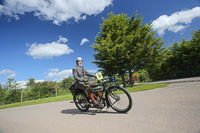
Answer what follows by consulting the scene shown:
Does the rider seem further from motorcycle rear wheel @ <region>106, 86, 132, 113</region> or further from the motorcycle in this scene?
motorcycle rear wheel @ <region>106, 86, 132, 113</region>

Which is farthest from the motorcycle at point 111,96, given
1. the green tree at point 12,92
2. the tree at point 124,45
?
the green tree at point 12,92

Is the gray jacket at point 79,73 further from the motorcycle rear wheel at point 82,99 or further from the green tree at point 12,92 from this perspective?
the green tree at point 12,92

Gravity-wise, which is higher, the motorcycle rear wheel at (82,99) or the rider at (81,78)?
the rider at (81,78)

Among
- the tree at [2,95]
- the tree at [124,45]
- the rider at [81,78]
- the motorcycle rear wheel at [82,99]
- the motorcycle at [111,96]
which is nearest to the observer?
the motorcycle at [111,96]

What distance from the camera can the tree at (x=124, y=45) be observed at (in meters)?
11.7

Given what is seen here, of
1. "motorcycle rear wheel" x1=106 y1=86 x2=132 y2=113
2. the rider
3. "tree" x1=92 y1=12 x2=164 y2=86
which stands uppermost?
"tree" x1=92 y1=12 x2=164 y2=86

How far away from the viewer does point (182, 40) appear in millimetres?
18766

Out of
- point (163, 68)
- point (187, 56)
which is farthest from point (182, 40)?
point (163, 68)

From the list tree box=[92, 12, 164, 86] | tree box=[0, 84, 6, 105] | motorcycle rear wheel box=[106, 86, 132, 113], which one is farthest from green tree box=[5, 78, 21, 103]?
motorcycle rear wheel box=[106, 86, 132, 113]

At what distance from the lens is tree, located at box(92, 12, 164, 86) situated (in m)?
11.7

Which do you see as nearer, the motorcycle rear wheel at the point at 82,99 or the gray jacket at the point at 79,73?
the gray jacket at the point at 79,73

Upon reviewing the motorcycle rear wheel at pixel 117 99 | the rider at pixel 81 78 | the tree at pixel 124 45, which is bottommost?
the motorcycle rear wheel at pixel 117 99

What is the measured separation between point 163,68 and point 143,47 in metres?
13.1

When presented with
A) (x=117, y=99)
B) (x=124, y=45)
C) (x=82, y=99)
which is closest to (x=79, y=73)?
(x=82, y=99)
